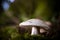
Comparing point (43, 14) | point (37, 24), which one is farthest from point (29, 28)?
point (43, 14)

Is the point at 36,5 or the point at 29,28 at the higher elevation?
the point at 36,5

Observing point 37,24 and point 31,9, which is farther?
point 31,9

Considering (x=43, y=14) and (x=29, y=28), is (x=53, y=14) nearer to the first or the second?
(x=43, y=14)

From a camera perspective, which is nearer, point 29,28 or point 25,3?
point 29,28

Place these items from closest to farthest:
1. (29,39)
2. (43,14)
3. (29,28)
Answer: (29,39) < (29,28) < (43,14)

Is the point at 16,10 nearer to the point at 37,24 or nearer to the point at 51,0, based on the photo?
the point at 51,0

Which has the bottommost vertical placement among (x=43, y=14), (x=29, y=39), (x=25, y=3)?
(x=29, y=39)

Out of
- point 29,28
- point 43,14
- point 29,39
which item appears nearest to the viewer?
point 29,39

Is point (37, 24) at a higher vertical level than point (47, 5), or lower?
lower

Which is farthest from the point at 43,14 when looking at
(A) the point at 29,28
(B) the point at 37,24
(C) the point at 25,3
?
(B) the point at 37,24
